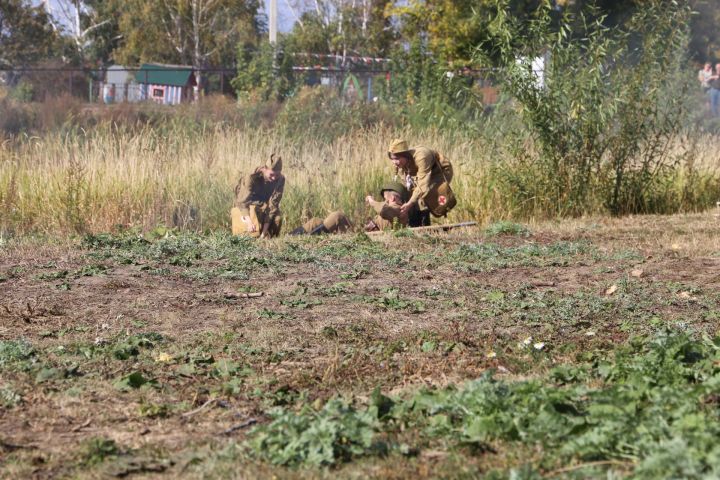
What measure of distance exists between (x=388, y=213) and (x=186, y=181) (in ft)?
8.24

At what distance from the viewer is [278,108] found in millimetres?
23328

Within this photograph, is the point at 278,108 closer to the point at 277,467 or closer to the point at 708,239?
the point at 708,239

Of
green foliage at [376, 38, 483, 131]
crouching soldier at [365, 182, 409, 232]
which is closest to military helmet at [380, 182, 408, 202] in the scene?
crouching soldier at [365, 182, 409, 232]

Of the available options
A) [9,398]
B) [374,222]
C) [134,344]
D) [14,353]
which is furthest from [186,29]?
[9,398]

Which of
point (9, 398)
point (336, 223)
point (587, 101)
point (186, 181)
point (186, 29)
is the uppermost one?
point (186, 29)

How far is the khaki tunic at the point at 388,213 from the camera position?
1085 cm

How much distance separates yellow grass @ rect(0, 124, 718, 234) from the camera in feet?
37.2

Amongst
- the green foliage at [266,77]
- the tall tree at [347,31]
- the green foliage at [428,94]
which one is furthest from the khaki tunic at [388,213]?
the tall tree at [347,31]

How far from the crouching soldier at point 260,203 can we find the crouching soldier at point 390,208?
0.93 metres

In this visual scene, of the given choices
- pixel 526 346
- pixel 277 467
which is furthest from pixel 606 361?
pixel 277 467

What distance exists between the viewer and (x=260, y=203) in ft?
35.5

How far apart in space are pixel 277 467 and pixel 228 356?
1.81 metres

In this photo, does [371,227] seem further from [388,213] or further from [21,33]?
[21,33]

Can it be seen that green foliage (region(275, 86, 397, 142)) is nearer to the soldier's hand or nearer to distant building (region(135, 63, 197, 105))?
the soldier's hand
